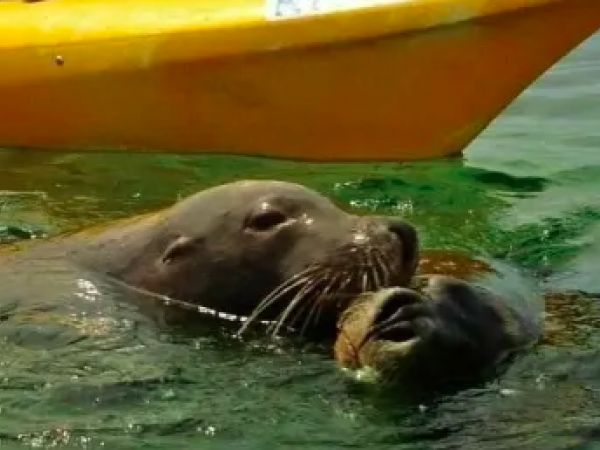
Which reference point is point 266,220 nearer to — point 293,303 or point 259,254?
point 259,254

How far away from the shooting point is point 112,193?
7.73 metres

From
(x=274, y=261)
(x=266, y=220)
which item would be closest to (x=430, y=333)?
(x=274, y=261)

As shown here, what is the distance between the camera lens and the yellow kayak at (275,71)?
7668mm

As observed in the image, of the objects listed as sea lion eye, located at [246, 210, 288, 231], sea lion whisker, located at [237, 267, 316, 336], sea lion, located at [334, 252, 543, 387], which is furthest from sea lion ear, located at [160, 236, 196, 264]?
sea lion, located at [334, 252, 543, 387]

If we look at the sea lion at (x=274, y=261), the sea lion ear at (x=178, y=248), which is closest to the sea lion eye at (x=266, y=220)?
the sea lion at (x=274, y=261)

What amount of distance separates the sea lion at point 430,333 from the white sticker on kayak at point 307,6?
3.09m

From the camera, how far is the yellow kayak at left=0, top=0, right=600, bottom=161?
302 inches

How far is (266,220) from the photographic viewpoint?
522cm

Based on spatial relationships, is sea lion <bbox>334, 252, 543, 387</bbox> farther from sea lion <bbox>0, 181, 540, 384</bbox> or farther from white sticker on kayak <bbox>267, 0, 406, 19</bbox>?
white sticker on kayak <bbox>267, 0, 406, 19</bbox>

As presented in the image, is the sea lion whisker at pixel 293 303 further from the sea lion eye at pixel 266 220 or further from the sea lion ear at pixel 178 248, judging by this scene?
the sea lion ear at pixel 178 248

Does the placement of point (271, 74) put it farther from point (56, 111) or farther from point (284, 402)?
point (284, 402)

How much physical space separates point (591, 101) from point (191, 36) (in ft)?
11.0

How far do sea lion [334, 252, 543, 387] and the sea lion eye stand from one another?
56 centimetres

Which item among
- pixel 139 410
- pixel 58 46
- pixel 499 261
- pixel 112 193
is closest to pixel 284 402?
pixel 139 410
